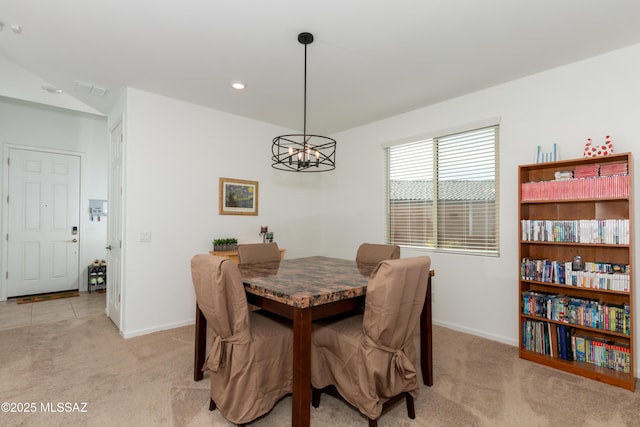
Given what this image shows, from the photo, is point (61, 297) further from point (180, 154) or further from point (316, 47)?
point (316, 47)

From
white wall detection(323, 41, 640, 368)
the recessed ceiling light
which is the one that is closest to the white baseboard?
white wall detection(323, 41, 640, 368)

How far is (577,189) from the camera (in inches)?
102

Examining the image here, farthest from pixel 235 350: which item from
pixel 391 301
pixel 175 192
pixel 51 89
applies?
pixel 51 89

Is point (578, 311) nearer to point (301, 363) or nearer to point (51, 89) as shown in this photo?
point (301, 363)

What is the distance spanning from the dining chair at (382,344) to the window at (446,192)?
1.91 m

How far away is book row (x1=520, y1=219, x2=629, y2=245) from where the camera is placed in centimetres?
239

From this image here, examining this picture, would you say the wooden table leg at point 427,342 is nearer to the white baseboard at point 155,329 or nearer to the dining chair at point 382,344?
the dining chair at point 382,344

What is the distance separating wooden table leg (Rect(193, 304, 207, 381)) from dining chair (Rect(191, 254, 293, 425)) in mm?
487

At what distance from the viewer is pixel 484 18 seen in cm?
220

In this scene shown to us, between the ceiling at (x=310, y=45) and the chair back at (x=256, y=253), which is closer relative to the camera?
the ceiling at (x=310, y=45)

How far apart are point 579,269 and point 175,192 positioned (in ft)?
13.0

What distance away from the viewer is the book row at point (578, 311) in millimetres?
2383

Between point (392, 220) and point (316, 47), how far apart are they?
8.07ft


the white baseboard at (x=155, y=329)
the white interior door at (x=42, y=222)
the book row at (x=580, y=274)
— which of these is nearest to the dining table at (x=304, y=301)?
the book row at (x=580, y=274)
